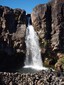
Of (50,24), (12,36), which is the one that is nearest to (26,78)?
(12,36)

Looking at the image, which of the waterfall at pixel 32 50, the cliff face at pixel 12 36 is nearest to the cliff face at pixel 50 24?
the waterfall at pixel 32 50

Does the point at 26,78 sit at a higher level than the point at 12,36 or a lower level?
lower

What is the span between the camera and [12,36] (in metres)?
51.1

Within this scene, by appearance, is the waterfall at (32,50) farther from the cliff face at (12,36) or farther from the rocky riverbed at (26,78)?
the rocky riverbed at (26,78)

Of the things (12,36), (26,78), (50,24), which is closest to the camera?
(26,78)

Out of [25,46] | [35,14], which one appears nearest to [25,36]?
[25,46]

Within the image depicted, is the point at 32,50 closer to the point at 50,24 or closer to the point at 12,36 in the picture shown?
the point at 12,36

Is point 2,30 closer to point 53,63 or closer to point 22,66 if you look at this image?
point 22,66

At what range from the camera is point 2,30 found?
51.1 m

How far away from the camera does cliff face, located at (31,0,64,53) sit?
51625 mm

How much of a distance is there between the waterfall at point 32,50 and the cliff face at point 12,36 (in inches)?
46.4

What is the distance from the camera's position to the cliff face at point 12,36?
49.9 meters

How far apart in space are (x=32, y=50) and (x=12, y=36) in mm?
5109

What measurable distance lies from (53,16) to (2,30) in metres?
11.1
